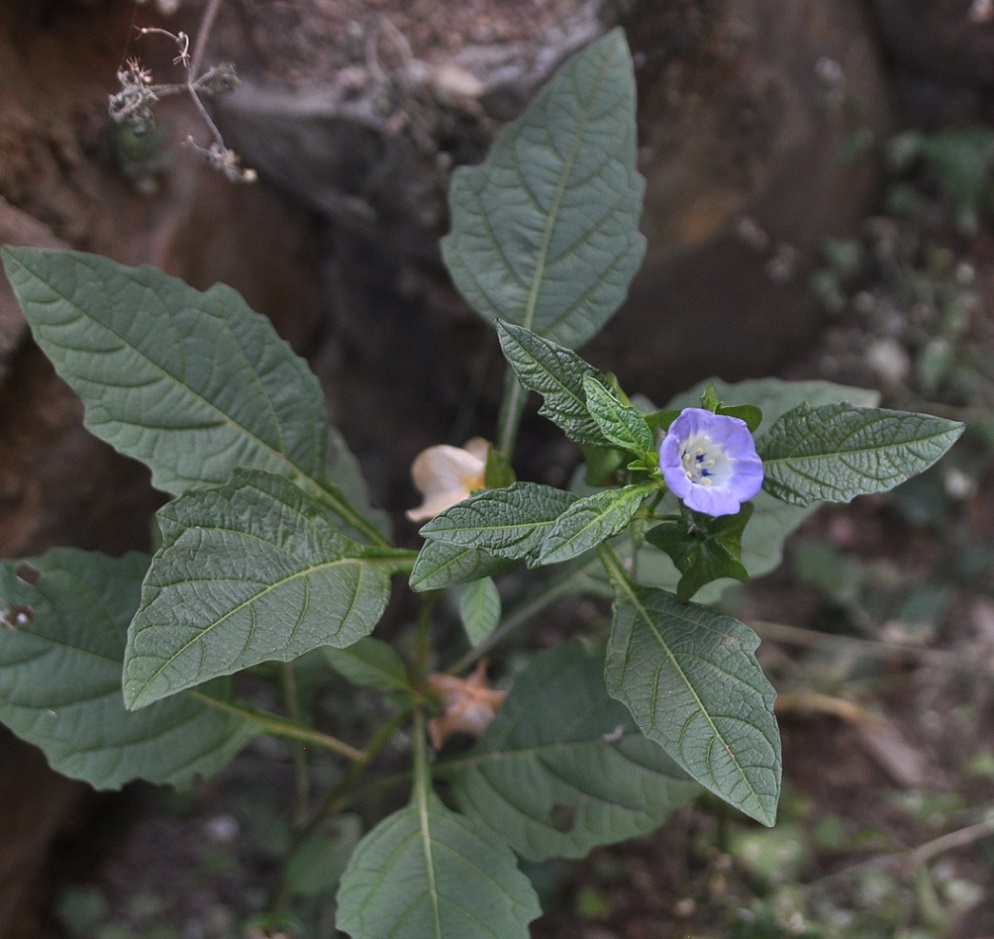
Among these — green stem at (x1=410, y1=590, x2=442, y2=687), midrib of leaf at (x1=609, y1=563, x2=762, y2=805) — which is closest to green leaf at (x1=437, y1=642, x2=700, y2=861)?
green stem at (x1=410, y1=590, x2=442, y2=687)

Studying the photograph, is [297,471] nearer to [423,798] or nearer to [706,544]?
[423,798]

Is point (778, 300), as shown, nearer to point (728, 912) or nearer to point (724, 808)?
point (724, 808)

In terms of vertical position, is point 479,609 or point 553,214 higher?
point 553,214

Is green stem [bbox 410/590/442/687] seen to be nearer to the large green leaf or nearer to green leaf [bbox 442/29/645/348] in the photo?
the large green leaf

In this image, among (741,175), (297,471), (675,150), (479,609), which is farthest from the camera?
(741,175)

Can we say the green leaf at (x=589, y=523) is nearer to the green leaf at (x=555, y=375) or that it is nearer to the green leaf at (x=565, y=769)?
the green leaf at (x=555, y=375)

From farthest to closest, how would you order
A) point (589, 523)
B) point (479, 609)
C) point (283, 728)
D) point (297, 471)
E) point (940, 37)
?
point (940, 37) < point (283, 728) < point (297, 471) < point (479, 609) < point (589, 523)

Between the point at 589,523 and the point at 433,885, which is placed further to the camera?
the point at 433,885

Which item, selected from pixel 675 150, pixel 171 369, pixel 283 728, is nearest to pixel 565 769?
pixel 283 728
